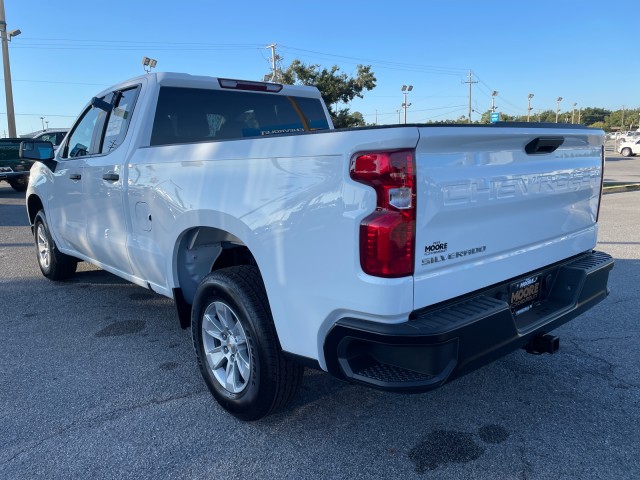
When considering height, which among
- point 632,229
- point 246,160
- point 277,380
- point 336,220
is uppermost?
point 246,160

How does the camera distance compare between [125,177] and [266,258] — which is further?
[125,177]

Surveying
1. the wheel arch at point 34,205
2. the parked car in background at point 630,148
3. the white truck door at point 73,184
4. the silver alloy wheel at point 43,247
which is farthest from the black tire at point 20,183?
the parked car in background at point 630,148

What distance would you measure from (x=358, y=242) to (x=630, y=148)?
44706 millimetres

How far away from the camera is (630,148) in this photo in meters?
39.5

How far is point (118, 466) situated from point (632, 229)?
9004 millimetres

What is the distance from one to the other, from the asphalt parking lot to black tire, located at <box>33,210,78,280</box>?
1.47 meters

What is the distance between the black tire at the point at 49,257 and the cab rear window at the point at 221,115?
2570 millimetres

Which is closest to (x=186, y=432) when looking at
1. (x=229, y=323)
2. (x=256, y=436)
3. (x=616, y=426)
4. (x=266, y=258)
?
(x=256, y=436)

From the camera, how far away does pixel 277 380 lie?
8.75ft

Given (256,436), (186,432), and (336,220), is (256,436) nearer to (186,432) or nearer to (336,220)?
(186,432)

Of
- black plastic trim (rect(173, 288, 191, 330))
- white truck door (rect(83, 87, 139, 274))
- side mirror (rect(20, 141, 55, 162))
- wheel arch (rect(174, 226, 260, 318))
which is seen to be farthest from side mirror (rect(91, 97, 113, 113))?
black plastic trim (rect(173, 288, 191, 330))

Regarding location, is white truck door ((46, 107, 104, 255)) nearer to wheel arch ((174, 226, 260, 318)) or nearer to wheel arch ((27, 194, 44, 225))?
wheel arch ((27, 194, 44, 225))

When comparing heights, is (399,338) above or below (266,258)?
below

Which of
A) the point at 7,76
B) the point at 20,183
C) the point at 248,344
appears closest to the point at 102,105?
the point at 248,344
